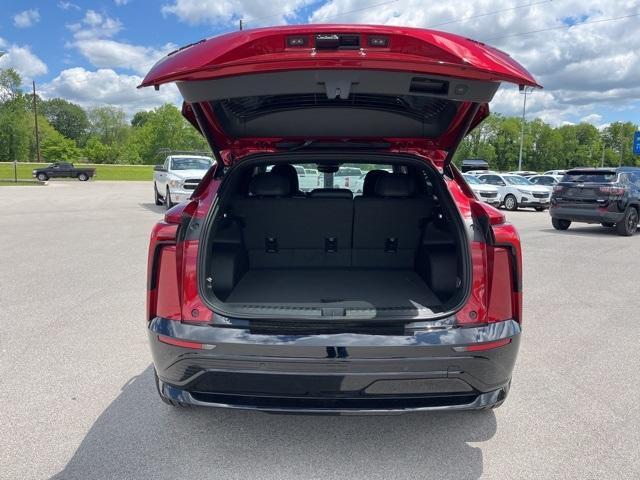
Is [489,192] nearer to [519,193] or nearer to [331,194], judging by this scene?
[519,193]

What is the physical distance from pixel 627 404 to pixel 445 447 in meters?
1.41

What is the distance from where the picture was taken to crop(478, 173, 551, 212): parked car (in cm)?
1948

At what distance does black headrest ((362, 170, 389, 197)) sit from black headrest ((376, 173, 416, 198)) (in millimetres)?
97

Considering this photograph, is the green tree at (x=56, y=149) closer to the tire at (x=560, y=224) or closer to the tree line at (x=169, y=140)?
the tree line at (x=169, y=140)

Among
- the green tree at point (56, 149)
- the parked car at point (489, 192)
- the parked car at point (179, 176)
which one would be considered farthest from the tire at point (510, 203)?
→ the green tree at point (56, 149)

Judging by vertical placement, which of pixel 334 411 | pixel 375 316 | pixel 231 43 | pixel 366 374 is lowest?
pixel 334 411

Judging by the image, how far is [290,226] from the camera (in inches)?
157

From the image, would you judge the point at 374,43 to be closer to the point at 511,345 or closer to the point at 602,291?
the point at 511,345

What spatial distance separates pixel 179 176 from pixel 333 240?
12.0m

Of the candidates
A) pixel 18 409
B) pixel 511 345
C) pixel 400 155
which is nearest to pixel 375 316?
pixel 511 345

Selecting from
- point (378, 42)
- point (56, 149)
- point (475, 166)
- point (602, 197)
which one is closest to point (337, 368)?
point (378, 42)

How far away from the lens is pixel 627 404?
10.9ft

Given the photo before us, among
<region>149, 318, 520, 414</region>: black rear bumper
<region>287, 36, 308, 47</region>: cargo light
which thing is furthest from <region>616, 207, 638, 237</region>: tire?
<region>287, 36, 308, 47</region>: cargo light

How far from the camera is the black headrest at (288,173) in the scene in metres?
4.02
